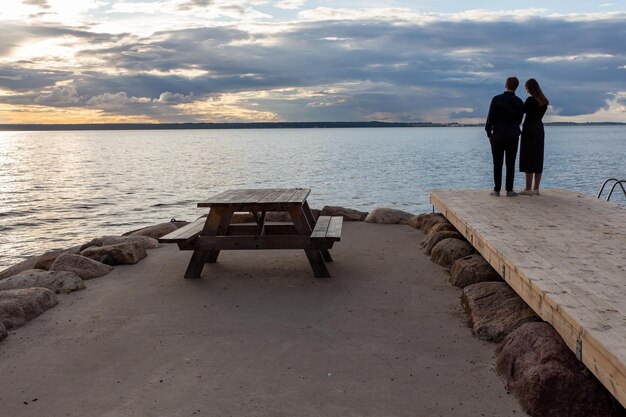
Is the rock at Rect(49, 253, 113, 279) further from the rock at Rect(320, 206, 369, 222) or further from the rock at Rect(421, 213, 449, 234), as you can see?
the rock at Rect(320, 206, 369, 222)

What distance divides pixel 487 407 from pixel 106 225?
2135 centimetres

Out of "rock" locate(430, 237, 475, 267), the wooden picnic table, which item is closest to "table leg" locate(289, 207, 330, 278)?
the wooden picnic table

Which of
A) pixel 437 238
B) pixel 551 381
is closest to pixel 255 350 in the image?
pixel 551 381

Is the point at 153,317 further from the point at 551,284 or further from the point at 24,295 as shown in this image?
the point at 551,284

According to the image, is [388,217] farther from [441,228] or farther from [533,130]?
[533,130]

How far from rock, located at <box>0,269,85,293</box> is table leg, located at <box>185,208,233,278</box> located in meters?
1.30

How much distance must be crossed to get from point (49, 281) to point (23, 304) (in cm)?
110

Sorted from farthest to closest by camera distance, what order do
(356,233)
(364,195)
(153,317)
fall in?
(364,195) < (356,233) < (153,317)

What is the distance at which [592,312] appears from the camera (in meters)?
4.52

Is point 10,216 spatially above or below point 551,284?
below

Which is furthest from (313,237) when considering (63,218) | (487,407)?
(63,218)

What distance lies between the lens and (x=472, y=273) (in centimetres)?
764

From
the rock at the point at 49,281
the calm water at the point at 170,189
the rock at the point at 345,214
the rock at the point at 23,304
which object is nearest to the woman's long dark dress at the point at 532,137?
the rock at the point at 345,214

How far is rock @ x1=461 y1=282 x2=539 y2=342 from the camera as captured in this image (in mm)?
5812
